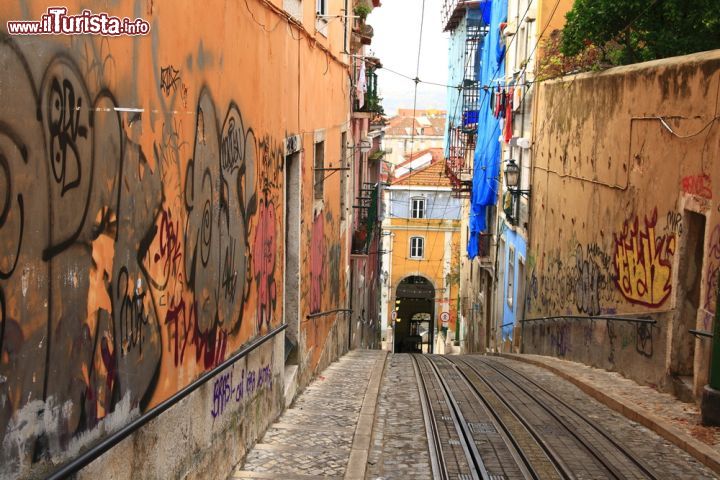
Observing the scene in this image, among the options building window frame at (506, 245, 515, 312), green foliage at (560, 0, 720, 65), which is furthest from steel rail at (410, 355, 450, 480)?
building window frame at (506, 245, 515, 312)

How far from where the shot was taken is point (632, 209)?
1406 centimetres

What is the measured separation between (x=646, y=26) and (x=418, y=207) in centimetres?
3939

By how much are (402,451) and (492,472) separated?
3.62 feet

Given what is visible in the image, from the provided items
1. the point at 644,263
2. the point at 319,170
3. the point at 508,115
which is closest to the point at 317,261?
the point at 319,170

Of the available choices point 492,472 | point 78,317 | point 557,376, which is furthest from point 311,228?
point 78,317

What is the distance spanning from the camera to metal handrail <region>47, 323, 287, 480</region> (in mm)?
4339

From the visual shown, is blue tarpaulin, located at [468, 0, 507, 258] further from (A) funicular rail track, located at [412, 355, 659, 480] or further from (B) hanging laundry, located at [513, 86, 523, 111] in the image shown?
(A) funicular rail track, located at [412, 355, 659, 480]

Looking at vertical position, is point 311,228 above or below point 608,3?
below

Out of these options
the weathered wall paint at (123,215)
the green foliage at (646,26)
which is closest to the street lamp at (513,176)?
the green foliage at (646,26)

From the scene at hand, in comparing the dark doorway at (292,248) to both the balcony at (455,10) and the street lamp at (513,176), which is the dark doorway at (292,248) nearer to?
the street lamp at (513,176)

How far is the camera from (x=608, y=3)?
15.7 m

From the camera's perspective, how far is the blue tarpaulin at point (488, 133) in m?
31.8

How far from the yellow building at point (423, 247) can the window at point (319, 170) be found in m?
37.0

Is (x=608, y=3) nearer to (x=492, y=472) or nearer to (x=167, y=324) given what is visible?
(x=492, y=472)
